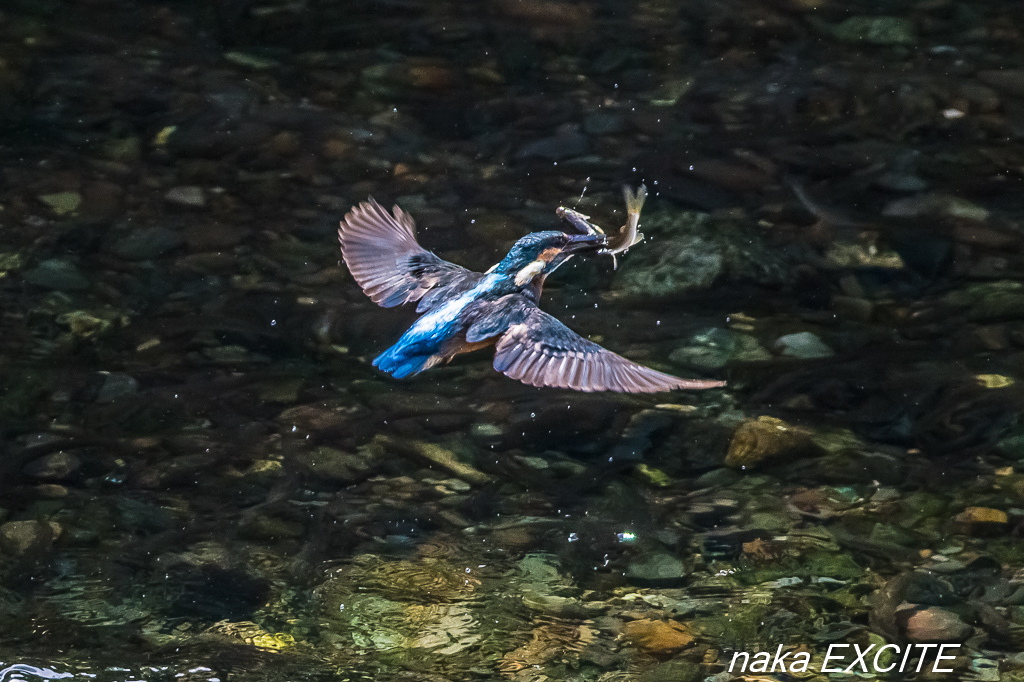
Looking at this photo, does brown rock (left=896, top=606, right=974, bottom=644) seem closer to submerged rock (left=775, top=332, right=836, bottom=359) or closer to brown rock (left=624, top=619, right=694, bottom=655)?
brown rock (left=624, top=619, right=694, bottom=655)

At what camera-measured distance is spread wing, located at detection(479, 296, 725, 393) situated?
436 cm

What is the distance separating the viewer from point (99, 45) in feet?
25.7

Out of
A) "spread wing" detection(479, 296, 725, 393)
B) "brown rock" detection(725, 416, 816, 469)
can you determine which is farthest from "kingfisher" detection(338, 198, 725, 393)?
"brown rock" detection(725, 416, 816, 469)

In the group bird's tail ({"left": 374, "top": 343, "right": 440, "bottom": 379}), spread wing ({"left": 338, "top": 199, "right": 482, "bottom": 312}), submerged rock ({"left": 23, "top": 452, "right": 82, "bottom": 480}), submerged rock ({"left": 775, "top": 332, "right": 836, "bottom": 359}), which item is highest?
spread wing ({"left": 338, "top": 199, "right": 482, "bottom": 312})

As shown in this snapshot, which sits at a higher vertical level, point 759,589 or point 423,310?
point 423,310

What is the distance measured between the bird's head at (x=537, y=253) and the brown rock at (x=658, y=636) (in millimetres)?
1328

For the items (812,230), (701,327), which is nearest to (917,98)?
(812,230)

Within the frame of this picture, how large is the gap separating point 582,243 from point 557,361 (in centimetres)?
71

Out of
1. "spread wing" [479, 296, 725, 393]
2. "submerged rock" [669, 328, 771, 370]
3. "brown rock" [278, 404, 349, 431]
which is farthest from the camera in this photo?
"submerged rock" [669, 328, 771, 370]

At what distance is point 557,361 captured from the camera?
454cm

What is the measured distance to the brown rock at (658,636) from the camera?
4.70 m

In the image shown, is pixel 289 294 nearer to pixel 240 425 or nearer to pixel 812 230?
pixel 240 425

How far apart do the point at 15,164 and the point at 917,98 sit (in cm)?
484

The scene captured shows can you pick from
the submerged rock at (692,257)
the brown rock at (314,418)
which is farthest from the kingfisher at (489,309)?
the submerged rock at (692,257)
